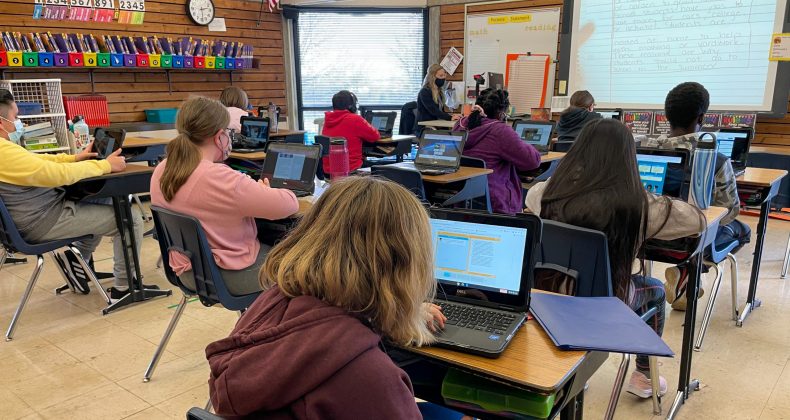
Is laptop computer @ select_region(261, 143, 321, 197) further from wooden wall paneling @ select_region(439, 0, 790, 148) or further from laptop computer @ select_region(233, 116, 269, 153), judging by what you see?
wooden wall paneling @ select_region(439, 0, 790, 148)

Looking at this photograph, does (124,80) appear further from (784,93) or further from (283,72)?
(784,93)

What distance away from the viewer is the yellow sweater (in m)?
2.88

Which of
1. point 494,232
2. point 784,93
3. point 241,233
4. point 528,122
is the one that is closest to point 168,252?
point 241,233

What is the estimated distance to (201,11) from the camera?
697 cm

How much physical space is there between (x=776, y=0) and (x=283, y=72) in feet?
19.2

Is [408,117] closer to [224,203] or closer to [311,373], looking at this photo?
[224,203]

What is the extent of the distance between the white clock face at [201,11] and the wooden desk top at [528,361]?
264 inches

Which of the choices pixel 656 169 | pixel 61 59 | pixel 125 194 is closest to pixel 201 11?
pixel 61 59

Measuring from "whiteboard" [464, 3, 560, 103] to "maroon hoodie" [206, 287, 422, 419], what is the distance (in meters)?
6.79

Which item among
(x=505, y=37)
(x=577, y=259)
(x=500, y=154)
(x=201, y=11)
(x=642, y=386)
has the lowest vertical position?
(x=642, y=386)

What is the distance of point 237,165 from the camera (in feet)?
15.8

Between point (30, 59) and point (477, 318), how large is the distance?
5701 millimetres

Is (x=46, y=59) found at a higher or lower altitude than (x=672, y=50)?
lower

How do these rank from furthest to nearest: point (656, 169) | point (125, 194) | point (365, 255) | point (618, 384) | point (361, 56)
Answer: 1. point (361, 56)
2. point (125, 194)
3. point (656, 169)
4. point (618, 384)
5. point (365, 255)
